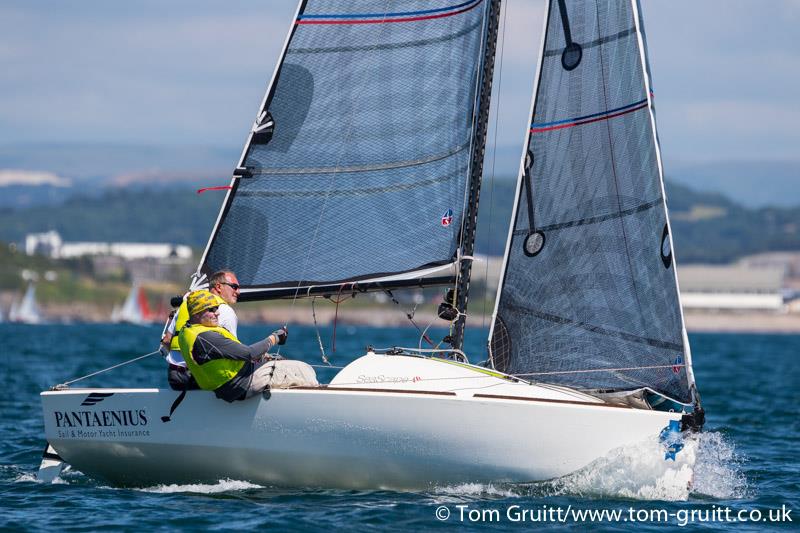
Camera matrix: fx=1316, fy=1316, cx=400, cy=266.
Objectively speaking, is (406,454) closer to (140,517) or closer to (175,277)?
(140,517)

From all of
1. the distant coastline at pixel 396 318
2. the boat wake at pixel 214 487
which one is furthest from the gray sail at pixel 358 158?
the distant coastline at pixel 396 318

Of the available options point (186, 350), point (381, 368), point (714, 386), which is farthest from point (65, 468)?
point (714, 386)

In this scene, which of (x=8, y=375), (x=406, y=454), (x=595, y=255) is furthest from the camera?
(x=8, y=375)

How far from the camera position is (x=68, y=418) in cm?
1123

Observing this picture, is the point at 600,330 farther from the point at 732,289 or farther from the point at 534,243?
the point at 732,289

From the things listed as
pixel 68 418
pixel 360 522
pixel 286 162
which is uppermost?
pixel 286 162

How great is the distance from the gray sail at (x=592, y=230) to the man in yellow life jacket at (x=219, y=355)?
2.40 m

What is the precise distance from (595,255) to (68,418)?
189 inches

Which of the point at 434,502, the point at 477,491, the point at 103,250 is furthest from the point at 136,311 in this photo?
the point at 434,502

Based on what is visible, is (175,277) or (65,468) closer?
(65,468)

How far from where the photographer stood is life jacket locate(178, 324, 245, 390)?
415 inches

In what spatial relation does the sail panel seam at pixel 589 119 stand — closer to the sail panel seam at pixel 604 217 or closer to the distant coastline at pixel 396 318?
the sail panel seam at pixel 604 217

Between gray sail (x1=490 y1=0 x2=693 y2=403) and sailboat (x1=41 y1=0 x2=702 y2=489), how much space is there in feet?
0.05

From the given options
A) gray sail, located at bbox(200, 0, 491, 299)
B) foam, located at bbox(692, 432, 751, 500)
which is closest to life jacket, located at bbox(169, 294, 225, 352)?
gray sail, located at bbox(200, 0, 491, 299)
